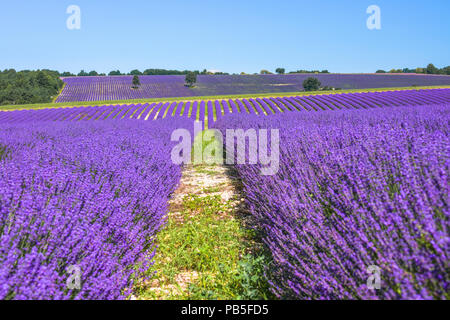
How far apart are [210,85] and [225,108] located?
25.7 m

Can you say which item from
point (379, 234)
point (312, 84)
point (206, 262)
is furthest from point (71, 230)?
point (312, 84)

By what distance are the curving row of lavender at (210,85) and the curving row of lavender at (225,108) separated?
17514mm

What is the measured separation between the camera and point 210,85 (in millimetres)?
38281

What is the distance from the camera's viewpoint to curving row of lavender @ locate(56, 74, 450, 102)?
33.4 m

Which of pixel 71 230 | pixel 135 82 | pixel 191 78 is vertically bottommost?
pixel 71 230

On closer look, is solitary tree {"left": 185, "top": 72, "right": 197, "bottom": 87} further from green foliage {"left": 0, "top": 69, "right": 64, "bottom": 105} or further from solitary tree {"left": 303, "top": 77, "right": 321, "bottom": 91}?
green foliage {"left": 0, "top": 69, "right": 64, "bottom": 105}

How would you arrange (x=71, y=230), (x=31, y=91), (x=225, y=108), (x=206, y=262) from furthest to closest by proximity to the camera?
(x=31, y=91) < (x=225, y=108) < (x=206, y=262) < (x=71, y=230)

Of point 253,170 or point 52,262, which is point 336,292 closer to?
point 52,262

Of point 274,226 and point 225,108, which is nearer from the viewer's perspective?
point 274,226

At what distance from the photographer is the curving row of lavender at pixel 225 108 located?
1255cm

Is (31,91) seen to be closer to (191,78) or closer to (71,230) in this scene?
(191,78)

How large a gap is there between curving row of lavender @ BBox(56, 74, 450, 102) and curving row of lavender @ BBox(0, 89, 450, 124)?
57.5 ft

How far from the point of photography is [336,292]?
1171 millimetres

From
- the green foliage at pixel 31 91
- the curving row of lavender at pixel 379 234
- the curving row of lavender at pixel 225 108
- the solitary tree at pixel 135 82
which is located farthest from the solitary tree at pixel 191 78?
the curving row of lavender at pixel 379 234
